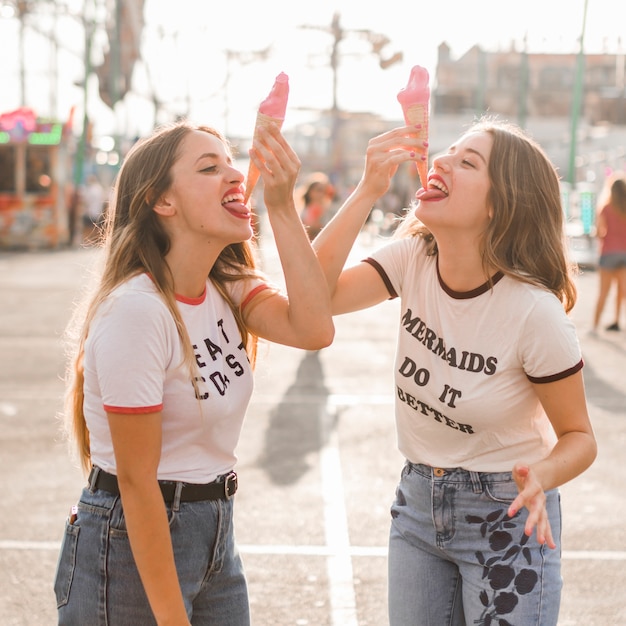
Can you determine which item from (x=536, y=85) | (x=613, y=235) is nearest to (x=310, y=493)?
(x=613, y=235)

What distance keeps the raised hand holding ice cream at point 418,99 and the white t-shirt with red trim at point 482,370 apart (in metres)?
0.45

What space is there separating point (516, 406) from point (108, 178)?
41127mm

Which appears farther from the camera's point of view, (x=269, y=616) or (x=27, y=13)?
(x=27, y=13)

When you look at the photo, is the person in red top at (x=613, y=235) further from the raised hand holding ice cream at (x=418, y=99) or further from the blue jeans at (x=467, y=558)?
the blue jeans at (x=467, y=558)

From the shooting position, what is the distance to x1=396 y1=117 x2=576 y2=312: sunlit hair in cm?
296

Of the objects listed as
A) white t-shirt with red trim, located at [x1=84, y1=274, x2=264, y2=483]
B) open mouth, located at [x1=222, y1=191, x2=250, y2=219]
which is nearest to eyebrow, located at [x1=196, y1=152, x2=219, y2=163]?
open mouth, located at [x1=222, y1=191, x2=250, y2=219]

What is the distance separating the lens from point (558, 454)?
271 centimetres

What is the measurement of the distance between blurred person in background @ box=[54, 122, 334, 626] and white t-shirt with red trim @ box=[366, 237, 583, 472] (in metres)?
0.33

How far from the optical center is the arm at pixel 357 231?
319cm

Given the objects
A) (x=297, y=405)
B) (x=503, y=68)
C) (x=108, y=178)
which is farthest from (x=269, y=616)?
(x=503, y=68)

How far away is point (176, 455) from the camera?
101 inches

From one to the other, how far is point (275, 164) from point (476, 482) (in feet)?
3.49

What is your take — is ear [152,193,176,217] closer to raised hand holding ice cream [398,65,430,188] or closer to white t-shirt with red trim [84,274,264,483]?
white t-shirt with red trim [84,274,264,483]

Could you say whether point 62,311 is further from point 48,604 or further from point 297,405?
point 48,604
